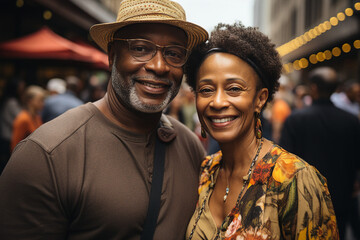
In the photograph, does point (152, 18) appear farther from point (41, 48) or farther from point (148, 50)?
point (41, 48)

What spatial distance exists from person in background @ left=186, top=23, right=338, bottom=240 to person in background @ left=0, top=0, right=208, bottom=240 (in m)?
0.18

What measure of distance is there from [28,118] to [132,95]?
3956mm

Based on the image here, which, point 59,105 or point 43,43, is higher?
point 43,43

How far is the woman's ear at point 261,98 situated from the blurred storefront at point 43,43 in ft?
17.7

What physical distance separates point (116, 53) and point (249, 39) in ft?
3.17

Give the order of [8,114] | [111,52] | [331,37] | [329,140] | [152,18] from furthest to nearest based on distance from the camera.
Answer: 1. [331,37]
2. [8,114]
3. [329,140]
4. [111,52]
5. [152,18]

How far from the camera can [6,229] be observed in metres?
1.98

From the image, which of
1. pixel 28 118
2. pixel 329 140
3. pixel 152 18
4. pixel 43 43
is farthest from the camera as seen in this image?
pixel 43 43

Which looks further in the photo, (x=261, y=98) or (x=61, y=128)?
(x=261, y=98)

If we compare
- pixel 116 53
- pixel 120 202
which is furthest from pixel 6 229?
pixel 116 53

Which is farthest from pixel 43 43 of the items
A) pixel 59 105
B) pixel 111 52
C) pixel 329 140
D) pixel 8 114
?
pixel 329 140

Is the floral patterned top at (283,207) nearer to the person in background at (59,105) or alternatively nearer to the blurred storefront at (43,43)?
the person in background at (59,105)

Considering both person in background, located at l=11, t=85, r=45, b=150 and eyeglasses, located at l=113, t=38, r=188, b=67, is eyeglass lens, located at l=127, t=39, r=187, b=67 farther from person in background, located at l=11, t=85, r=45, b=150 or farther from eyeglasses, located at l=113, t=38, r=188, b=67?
person in background, located at l=11, t=85, r=45, b=150

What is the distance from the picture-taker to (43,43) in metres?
6.89
